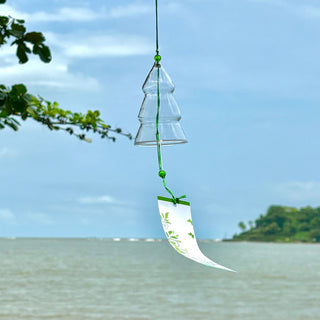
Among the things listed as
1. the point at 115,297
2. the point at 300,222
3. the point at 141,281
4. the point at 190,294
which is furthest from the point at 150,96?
the point at 300,222

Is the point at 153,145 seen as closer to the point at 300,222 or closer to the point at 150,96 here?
the point at 150,96

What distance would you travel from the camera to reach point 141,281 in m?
24.1

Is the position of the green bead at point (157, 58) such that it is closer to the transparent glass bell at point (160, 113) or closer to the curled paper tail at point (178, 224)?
the transparent glass bell at point (160, 113)

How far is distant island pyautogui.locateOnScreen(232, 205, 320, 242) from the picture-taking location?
264ft

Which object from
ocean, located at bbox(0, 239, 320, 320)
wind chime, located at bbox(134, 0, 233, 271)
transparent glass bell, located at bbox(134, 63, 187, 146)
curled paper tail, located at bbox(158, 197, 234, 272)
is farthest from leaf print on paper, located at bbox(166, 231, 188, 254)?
ocean, located at bbox(0, 239, 320, 320)

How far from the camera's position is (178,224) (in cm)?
157

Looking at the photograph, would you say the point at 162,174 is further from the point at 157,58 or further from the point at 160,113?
the point at 157,58

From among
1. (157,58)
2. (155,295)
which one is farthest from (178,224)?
(155,295)

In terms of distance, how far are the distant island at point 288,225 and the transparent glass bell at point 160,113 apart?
263 feet

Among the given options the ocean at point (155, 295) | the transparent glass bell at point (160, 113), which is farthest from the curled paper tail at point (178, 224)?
the ocean at point (155, 295)

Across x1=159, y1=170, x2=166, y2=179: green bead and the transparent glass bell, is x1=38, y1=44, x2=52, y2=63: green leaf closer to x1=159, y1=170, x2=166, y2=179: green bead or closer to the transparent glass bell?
the transparent glass bell

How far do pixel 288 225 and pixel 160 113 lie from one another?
85.8 metres

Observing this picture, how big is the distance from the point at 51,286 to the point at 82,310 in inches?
263

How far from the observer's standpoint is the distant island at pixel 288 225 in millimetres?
80375
